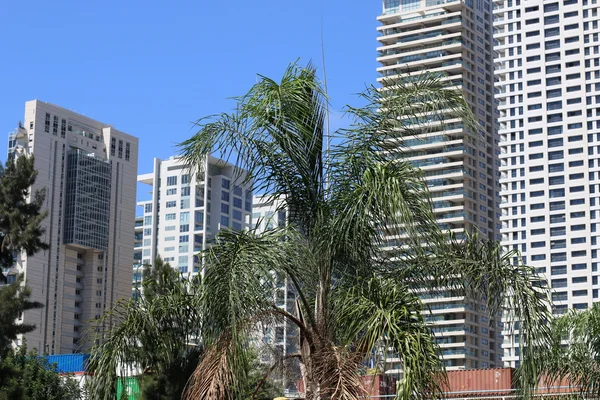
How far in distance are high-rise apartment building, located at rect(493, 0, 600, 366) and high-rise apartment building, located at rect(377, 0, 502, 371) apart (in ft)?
19.6

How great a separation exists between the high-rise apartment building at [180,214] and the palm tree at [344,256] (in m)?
129

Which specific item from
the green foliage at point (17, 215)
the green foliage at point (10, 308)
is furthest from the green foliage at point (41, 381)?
the green foliage at point (17, 215)

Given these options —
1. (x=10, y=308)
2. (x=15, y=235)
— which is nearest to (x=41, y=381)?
(x=10, y=308)

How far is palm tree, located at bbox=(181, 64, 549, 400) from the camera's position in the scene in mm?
11453

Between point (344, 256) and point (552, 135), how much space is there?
10410 centimetres

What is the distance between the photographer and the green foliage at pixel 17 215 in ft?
95.1

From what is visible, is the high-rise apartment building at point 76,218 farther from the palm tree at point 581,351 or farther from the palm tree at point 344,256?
the palm tree at point 344,256

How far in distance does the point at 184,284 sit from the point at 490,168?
11749 centimetres

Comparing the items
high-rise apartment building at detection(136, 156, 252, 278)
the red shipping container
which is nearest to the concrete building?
the red shipping container

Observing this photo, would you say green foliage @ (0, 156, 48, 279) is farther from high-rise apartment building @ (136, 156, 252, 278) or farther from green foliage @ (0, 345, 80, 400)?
high-rise apartment building @ (136, 156, 252, 278)

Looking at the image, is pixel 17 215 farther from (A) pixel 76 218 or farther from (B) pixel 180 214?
(B) pixel 180 214

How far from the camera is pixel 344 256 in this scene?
41.2 ft

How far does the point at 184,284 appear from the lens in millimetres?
13758

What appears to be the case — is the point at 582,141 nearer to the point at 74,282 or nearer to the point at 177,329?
the point at 74,282
